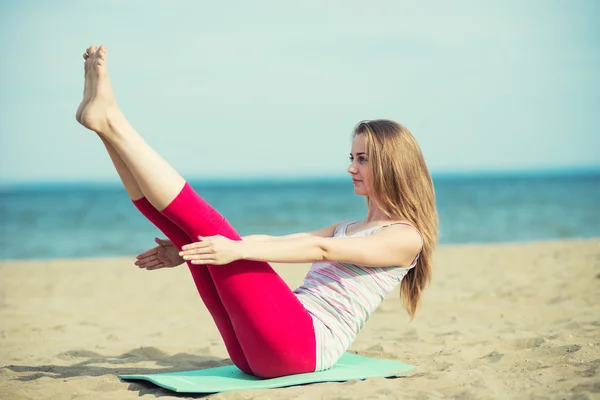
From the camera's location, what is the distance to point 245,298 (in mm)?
3223

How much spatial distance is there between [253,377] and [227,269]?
2.93ft

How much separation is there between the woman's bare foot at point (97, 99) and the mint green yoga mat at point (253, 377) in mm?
1393

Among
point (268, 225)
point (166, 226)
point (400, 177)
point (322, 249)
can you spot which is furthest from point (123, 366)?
point (268, 225)

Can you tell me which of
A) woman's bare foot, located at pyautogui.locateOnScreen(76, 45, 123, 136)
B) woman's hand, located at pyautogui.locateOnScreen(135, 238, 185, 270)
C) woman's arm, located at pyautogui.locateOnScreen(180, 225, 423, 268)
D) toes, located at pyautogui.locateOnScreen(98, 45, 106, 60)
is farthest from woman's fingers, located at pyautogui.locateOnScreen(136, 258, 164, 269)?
toes, located at pyautogui.locateOnScreen(98, 45, 106, 60)

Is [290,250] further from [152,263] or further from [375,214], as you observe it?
[152,263]

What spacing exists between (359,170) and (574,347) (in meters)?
1.81

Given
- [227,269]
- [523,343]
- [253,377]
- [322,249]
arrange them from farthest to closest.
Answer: [523,343] < [253,377] < [322,249] < [227,269]

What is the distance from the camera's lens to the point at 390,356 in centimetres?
472

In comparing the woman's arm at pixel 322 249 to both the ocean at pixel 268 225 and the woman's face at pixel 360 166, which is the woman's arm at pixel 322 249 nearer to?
the woman's face at pixel 360 166

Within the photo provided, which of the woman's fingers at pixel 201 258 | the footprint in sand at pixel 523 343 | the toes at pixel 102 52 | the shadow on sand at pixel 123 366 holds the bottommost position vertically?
the footprint in sand at pixel 523 343

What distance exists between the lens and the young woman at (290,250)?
3098 mm

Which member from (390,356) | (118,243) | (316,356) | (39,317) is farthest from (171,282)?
(118,243)

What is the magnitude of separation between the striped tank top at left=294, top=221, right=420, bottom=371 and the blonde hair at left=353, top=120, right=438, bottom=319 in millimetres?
176

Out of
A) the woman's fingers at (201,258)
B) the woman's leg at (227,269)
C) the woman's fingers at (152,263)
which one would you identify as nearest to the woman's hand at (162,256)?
the woman's fingers at (152,263)
